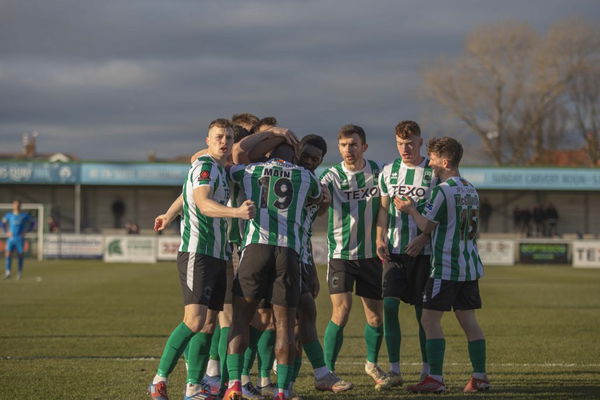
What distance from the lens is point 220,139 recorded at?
21.1 feet

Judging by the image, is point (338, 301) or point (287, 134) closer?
point (287, 134)

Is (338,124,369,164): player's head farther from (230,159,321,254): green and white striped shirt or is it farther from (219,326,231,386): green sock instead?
(219,326,231,386): green sock

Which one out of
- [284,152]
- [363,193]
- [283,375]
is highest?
[284,152]

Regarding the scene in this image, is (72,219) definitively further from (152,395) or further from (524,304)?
(152,395)

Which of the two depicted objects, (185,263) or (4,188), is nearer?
(185,263)

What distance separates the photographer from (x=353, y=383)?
754 centimetres

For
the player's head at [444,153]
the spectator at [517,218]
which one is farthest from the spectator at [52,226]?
the player's head at [444,153]

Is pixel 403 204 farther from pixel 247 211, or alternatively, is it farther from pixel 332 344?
pixel 247 211

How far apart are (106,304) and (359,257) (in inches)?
361

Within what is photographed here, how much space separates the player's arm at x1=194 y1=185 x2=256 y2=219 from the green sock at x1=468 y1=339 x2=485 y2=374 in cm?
→ 245

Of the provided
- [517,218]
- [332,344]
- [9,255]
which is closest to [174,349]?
[332,344]

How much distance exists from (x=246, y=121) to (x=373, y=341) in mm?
2362

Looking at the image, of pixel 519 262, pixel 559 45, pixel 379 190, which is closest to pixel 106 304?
pixel 379 190

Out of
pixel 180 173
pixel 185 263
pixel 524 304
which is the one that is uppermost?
pixel 180 173
